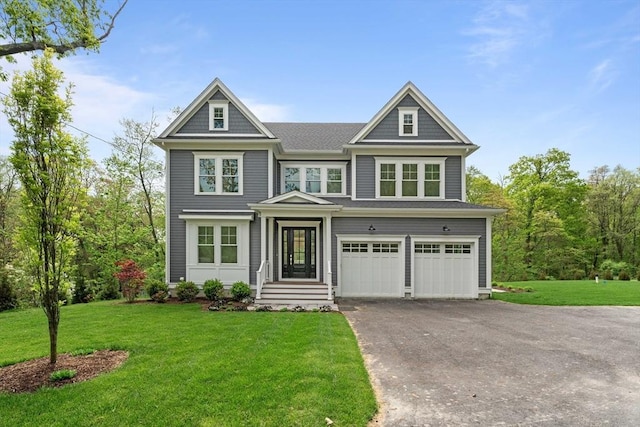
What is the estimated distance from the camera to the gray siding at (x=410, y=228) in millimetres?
13125

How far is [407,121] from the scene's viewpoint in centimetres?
1403

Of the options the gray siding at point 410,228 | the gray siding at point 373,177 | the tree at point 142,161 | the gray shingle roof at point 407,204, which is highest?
the tree at point 142,161

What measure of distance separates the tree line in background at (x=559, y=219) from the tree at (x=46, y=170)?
26471 mm

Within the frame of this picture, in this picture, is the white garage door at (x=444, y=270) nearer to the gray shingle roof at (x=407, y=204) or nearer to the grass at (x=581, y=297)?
the gray shingle roof at (x=407, y=204)

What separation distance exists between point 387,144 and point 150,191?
16228 mm

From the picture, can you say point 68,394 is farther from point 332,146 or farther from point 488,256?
point 488,256

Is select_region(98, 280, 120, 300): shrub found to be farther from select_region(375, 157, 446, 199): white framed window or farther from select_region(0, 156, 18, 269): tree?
select_region(375, 157, 446, 199): white framed window

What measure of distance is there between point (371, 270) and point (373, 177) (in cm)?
387

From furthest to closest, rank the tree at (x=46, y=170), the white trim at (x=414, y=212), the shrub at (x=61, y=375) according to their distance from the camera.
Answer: the white trim at (x=414, y=212) < the tree at (x=46, y=170) < the shrub at (x=61, y=375)

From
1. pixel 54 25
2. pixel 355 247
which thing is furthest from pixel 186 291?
pixel 54 25

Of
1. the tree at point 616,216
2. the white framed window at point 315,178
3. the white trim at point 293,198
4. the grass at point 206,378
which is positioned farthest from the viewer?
the tree at point 616,216

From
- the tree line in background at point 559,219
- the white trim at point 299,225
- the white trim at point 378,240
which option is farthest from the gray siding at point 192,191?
the tree line in background at point 559,219

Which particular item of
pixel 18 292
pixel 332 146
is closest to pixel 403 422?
pixel 332 146

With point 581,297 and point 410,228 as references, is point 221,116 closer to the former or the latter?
point 410,228
